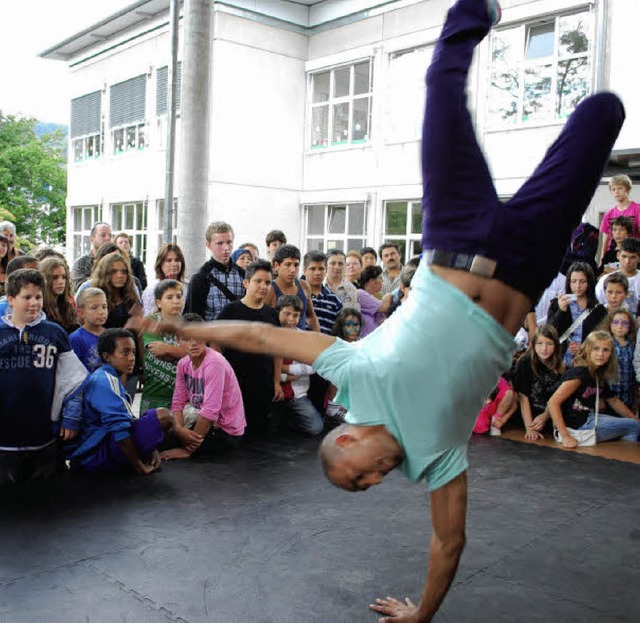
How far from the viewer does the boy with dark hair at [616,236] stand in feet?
21.2

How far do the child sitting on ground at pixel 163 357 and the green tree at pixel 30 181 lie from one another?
26.3m

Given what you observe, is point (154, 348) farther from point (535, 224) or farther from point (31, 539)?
point (535, 224)

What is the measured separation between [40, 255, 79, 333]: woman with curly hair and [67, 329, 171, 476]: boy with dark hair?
552 millimetres

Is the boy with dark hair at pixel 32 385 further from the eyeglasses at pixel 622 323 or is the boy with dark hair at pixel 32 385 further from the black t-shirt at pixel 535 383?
the eyeglasses at pixel 622 323

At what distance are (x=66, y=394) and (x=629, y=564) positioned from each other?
3.08 meters

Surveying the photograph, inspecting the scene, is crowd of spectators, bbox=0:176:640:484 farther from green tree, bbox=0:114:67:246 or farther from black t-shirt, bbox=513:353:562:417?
green tree, bbox=0:114:67:246

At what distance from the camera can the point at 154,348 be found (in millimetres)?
4629

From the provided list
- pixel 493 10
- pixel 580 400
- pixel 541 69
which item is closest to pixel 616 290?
pixel 580 400

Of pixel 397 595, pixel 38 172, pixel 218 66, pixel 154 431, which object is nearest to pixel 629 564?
pixel 397 595

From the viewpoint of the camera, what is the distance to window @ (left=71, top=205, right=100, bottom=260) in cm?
1978

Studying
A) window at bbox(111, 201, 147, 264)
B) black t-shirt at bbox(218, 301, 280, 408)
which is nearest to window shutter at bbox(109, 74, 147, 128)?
window at bbox(111, 201, 147, 264)

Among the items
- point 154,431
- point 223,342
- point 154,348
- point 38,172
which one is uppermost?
point 38,172

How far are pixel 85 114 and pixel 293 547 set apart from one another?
18.8 metres

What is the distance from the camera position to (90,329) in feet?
15.3
